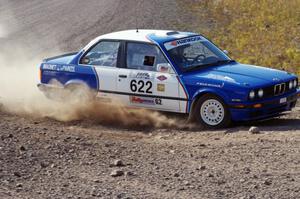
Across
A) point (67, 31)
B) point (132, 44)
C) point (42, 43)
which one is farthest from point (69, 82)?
point (67, 31)

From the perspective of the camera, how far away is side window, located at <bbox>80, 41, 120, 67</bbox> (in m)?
11.8

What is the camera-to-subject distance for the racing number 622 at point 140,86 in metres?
11.3

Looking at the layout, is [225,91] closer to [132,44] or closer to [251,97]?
[251,97]

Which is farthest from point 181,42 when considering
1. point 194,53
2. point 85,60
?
point 85,60

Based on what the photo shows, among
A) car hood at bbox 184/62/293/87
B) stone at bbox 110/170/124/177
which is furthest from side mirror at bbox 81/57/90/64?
stone at bbox 110/170/124/177

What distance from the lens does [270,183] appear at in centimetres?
735

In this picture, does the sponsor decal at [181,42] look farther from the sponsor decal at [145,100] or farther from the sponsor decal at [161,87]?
the sponsor decal at [145,100]

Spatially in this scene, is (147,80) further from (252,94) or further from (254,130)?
(254,130)

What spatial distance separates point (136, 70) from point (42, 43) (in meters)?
11.7

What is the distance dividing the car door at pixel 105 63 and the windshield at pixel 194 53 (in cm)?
94

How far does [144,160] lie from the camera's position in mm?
8656

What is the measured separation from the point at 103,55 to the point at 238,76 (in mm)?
2446

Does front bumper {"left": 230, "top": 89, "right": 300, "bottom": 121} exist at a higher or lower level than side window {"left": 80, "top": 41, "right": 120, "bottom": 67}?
lower

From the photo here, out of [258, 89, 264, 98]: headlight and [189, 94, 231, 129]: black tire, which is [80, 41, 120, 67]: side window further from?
[258, 89, 264, 98]: headlight
